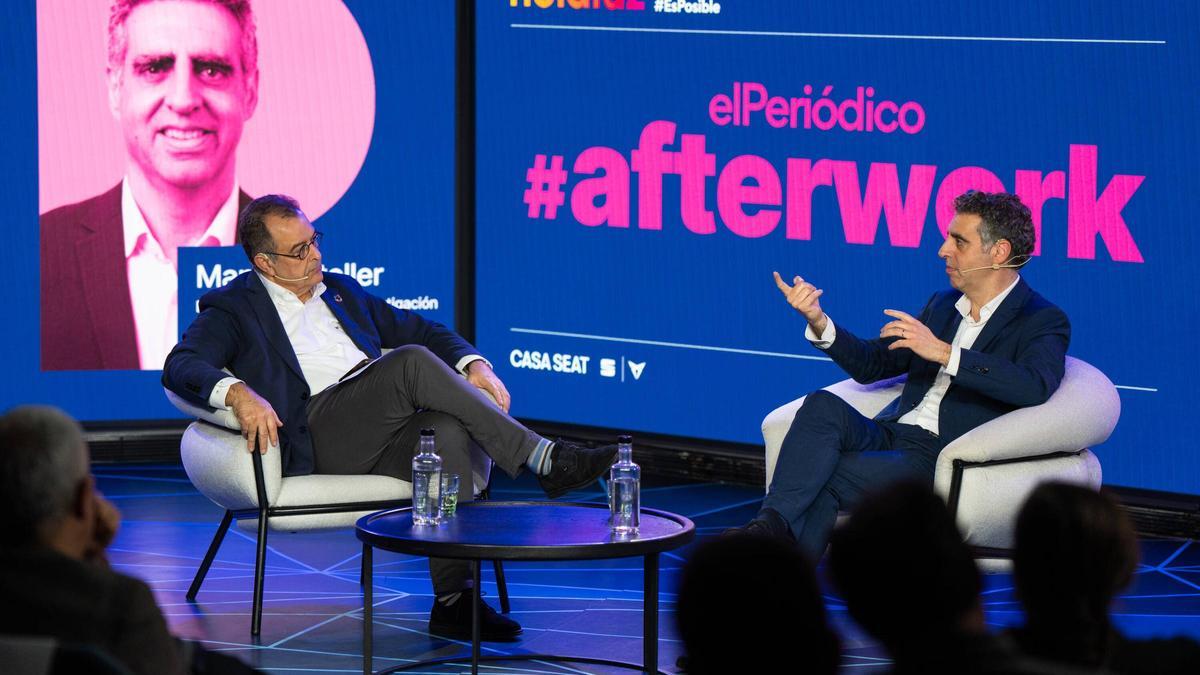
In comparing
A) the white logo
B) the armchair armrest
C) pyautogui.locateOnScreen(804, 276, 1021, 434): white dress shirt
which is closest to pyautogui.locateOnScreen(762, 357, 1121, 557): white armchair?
the armchair armrest

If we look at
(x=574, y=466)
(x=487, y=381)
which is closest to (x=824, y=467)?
(x=574, y=466)

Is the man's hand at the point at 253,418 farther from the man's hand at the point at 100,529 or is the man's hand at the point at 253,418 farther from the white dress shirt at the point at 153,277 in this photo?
the white dress shirt at the point at 153,277

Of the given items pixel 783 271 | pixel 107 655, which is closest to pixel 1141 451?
pixel 783 271

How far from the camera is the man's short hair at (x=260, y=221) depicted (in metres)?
5.20

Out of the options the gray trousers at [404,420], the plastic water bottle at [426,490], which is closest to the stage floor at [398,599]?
the gray trousers at [404,420]

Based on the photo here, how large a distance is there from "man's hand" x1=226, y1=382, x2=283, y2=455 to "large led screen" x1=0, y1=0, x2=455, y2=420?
266 centimetres

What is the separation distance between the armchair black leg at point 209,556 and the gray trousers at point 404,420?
0.99 feet

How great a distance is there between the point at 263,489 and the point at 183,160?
2.85 meters

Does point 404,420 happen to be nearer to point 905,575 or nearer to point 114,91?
point 114,91

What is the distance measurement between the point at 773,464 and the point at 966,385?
1.96 feet

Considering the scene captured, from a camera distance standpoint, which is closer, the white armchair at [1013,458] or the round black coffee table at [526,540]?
the round black coffee table at [526,540]

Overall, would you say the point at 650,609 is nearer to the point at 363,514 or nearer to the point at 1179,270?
the point at 363,514

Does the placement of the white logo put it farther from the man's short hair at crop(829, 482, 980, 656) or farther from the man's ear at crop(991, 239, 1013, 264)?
the man's short hair at crop(829, 482, 980, 656)

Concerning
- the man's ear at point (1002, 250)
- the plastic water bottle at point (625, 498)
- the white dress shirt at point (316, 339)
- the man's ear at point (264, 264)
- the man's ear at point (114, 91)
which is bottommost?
the plastic water bottle at point (625, 498)
